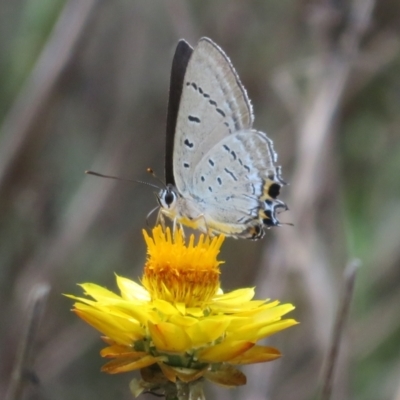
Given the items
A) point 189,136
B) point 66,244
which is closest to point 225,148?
point 189,136

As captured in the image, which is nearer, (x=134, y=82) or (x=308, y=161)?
(x=308, y=161)

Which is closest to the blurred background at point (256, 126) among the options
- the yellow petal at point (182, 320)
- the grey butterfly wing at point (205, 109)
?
the grey butterfly wing at point (205, 109)

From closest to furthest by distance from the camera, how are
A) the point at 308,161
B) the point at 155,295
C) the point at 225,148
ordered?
the point at 155,295
the point at 225,148
the point at 308,161

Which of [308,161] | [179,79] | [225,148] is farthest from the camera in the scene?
[308,161]

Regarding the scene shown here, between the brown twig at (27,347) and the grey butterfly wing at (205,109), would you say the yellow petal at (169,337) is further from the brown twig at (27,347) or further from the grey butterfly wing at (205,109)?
the grey butterfly wing at (205,109)

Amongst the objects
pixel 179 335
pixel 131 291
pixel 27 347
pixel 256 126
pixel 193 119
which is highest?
pixel 193 119

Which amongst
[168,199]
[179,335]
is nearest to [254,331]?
[179,335]

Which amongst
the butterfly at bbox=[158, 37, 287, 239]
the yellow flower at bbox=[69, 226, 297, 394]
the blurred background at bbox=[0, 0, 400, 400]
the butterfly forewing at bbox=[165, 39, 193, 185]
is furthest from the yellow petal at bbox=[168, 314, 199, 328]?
the blurred background at bbox=[0, 0, 400, 400]

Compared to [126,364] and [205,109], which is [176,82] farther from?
[126,364]

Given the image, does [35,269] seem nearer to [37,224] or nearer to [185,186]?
[37,224]
